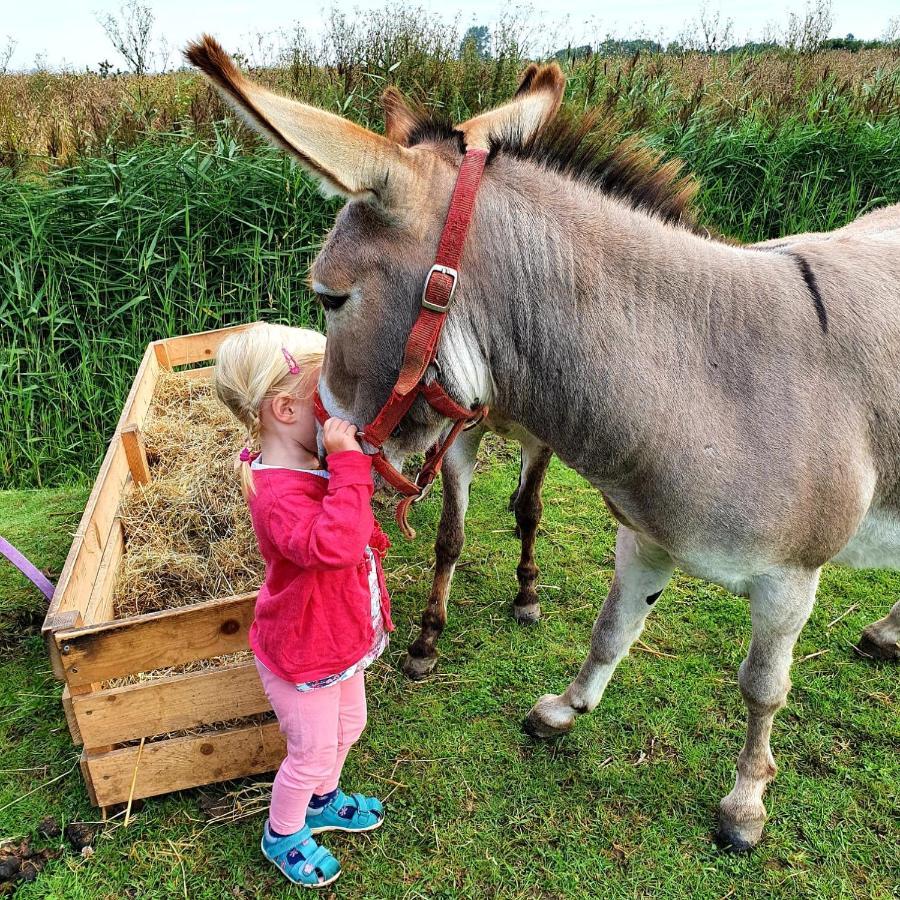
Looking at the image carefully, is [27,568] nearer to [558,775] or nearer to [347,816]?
[347,816]

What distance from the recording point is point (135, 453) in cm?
375

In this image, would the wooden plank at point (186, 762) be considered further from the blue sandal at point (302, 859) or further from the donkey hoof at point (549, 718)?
the donkey hoof at point (549, 718)

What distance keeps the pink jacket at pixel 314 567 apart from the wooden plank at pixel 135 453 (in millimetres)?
1757

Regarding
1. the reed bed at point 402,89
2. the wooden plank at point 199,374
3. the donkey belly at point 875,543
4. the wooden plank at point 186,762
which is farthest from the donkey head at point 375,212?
the reed bed at point 402,89

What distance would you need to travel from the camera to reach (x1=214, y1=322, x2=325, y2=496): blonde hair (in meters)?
2.09

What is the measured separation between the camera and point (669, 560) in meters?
2.58

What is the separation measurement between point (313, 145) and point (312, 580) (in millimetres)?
1180

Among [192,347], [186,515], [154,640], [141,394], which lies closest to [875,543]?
[154,640]

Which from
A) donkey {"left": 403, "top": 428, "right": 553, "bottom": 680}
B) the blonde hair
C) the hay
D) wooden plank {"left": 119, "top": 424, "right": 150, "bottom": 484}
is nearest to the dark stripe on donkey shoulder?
donkey {"left": 403, "top": 428, "right": 553, "bottom": 680}

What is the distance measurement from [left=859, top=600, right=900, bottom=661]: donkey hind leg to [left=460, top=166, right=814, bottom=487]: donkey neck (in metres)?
2.26

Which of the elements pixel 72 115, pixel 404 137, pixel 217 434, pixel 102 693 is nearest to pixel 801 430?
pixel 404 137

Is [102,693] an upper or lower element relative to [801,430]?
lower

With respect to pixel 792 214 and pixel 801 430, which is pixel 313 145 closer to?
pixel 801 430

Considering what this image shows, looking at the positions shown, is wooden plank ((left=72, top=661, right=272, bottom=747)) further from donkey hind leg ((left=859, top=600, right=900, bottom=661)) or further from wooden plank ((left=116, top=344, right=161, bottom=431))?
donkey hind leg ((left=859, top=600, right=900, bottom=661))
